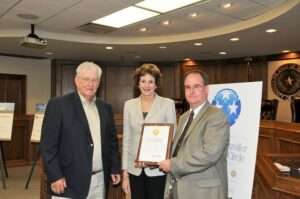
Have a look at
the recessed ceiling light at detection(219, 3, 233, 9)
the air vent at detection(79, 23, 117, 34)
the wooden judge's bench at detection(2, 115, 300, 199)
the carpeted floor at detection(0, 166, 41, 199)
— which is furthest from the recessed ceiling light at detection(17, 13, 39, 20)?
the recessed ceiling light at detection(219, 3, 233, 9)

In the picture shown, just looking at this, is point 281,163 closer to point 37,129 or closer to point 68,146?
point 68,146

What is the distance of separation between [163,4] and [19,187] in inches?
150

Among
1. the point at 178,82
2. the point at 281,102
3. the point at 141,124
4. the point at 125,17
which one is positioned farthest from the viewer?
the point at 178,82

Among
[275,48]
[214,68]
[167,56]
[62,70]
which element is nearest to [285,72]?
[275,48]

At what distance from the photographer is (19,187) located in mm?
5293

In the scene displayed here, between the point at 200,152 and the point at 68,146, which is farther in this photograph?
the point at 68,146

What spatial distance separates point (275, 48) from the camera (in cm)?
735

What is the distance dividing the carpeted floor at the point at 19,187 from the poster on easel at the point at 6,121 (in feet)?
2.70

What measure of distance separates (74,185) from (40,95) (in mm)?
7746

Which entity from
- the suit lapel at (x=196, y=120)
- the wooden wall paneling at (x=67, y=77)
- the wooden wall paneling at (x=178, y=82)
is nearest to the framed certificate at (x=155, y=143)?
the suit lapel at (x=196, y=120)

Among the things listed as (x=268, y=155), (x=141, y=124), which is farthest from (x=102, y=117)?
(x=268, y=155)

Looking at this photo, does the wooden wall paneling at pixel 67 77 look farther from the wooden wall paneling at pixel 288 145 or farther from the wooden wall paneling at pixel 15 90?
the wooden wall paneling at pixel 288 145

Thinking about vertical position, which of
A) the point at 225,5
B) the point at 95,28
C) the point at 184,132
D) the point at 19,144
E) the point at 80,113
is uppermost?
the point at 225,5

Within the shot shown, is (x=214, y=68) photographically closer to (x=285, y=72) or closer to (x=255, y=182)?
(x=285, y=72)
